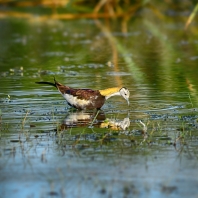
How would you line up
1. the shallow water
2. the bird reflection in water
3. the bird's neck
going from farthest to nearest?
the bird's neck
the bird reflection in water
the shallow water

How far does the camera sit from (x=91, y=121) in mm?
9266

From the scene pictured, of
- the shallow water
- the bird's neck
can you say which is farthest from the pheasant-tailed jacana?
the shallow water

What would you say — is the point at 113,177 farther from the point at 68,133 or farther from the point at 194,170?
the point at 68,133

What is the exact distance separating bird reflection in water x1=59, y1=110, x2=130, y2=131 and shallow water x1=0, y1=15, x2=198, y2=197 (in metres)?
0.01

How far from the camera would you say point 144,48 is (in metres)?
18.8

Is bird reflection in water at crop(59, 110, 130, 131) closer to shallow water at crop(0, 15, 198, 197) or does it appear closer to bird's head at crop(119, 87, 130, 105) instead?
shallow water at crop(0, 15, 198, 197)

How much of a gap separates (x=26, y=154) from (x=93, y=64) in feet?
27.7

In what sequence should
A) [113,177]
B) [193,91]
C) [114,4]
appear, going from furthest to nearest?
[114,4]
[193,91]
[113,177]

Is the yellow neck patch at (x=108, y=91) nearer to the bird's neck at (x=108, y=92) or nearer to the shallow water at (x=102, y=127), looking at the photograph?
the bird's neck at (x=108, y=92)

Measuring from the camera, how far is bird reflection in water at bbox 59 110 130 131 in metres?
8.77

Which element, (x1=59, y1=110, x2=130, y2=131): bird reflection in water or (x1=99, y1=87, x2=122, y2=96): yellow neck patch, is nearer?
(x1=59, y1=110, x2=130, y2=131): bird reflection in water

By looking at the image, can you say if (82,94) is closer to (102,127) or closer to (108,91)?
(108,91)

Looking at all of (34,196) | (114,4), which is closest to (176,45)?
(114,4)

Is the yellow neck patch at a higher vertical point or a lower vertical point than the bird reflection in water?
higher
